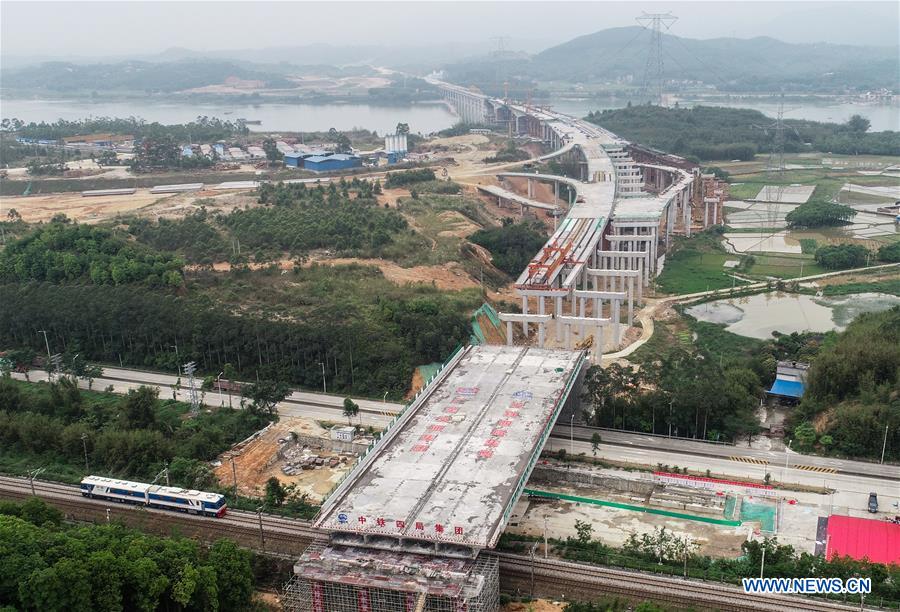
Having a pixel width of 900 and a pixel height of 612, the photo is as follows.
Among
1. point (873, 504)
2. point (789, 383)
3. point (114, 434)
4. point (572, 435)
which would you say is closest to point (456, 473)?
point (572, 435)

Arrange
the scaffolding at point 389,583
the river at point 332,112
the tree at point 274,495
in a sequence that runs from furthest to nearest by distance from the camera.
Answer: the river at point 332,112 → the tree at point 274,495 → the scaffolding at point 389,583

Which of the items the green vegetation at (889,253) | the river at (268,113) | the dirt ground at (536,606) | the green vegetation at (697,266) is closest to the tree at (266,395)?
the dirt ground at (536,606)

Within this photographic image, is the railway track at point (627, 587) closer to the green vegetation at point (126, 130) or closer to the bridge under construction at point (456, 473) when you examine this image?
the bridge under construction at point (456, 473)

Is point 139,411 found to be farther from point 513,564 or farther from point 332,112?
point 332,112

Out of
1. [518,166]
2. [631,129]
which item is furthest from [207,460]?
[631,129]

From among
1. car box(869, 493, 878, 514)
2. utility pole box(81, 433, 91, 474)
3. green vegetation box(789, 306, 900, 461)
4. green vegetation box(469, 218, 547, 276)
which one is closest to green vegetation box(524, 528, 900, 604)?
car box(869, 493, 878, 514)

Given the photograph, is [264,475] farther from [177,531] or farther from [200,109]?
[200,109]
